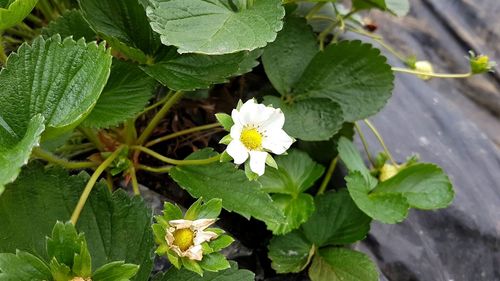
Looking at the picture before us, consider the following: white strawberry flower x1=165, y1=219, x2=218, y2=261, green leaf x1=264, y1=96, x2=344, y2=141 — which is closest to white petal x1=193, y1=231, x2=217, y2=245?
white strawberry flower x1=165, y1=219, x2=218, y2=261

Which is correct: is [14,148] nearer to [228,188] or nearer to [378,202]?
[228,188]

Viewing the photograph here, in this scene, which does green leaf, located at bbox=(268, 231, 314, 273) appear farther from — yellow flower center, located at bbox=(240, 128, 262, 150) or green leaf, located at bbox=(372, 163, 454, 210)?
yellow flower center, located at bbox=(240, 128, 262, 150)

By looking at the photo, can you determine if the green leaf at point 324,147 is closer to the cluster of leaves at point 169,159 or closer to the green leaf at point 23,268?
the cluster of leaves at point 169,159

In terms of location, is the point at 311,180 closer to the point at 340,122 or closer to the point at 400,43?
the point at 340,122

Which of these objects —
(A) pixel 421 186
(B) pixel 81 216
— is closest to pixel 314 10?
(A) pixel 421 186

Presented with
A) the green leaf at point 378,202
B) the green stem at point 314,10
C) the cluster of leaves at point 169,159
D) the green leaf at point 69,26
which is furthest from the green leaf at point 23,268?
the green stem at point 314,10

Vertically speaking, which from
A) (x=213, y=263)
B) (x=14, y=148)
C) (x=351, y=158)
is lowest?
(x=351, y=158)
